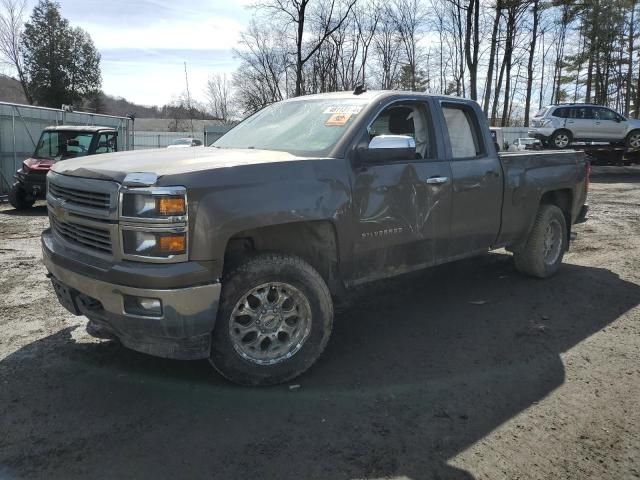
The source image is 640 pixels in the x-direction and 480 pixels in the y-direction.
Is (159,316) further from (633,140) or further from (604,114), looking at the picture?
(633,140)

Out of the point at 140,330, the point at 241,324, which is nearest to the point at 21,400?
the point at 140,330

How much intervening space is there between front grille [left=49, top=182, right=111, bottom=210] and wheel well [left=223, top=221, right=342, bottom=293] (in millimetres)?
785

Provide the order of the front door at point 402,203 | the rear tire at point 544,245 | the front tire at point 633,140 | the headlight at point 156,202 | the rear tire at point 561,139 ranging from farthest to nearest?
the front tire at point 633,140 < the rear tire at point 561,139 < the rear tire at point 544,245 < the front door at point 402,203 < the headlight at point 156,202

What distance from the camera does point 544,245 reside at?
5.99 metres

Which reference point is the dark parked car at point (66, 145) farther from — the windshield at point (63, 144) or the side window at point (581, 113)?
the side window at point (581, 113)

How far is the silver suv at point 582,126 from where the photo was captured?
2056cm

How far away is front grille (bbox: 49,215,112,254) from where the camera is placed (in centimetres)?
311

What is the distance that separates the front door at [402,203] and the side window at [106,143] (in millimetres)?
10688

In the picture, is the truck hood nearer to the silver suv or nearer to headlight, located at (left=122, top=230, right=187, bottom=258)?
headlight, located at (left=122, top=230, right=187, bottom=258)

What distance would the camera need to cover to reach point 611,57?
3869 cm

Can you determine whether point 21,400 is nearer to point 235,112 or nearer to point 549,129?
point 549,129

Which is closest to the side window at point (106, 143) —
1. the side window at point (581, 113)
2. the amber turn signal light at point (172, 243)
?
the amber turn signal light at point (172, 243)

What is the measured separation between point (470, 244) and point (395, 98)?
61.3 inches

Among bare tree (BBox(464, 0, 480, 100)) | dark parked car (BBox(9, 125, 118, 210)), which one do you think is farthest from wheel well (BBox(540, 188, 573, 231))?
bare tree (BBox(464, 0, 480, 100))
